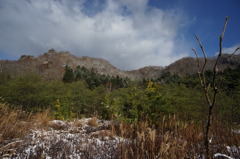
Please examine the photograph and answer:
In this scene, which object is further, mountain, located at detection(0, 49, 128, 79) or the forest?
mountain, located at detection(0, 49, 128, 79)

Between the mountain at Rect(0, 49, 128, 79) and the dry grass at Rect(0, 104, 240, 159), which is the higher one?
the mountain at Rect(0, 49, 128, 79)

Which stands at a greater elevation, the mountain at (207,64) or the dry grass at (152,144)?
the mountain at (207,64)

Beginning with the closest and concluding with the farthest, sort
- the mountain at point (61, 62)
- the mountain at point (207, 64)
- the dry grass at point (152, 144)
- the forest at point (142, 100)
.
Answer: the mountain at point (207, 64), the dry grass at point (152, 144), the forest at point (142, 100), the mountain at point (61, 62)

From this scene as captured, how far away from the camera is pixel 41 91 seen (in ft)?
37.2

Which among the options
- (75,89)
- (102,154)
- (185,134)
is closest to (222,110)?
(185,134)

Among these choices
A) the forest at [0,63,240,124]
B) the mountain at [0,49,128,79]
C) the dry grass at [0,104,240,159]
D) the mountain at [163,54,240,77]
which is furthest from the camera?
the mountain at [0,49,128,79]

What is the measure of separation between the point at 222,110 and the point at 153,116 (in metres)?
4.11

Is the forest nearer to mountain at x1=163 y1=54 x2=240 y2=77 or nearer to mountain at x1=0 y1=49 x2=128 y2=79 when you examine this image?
mountain at x1=163 y1=54 x2=240 y2=77

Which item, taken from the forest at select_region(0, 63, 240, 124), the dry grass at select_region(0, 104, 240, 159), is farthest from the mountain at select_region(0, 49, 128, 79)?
the dry grass at select_region(0, 104, 240, 159)

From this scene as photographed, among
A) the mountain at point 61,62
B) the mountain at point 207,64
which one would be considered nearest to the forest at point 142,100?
the mountain at point 207,64

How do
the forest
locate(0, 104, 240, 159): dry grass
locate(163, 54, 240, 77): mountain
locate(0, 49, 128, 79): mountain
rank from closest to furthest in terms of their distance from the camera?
locate(163, 54, 240, 77): mountain → locate(0, 104, 240, 159): dry grass → the forest → locate(0, 49, 128, 79): mountain

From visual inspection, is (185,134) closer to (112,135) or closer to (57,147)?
(112,135)

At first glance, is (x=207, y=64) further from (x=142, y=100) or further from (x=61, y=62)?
(x=61, y=62)

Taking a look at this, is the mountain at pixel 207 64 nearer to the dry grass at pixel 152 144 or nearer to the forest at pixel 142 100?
the dry grass at pixel 152 144
